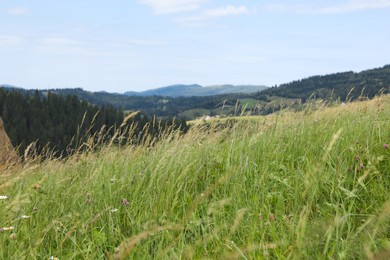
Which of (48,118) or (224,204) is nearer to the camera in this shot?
(224,204)

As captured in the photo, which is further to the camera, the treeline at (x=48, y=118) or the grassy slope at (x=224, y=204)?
the treeline at (x=48, y=118)

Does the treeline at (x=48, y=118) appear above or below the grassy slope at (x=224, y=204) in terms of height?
below

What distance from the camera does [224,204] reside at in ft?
13.5

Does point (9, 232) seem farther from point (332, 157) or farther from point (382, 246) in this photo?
point (332, 157)

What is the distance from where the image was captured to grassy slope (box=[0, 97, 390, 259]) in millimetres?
3199

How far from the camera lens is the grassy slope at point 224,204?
320 centimetres

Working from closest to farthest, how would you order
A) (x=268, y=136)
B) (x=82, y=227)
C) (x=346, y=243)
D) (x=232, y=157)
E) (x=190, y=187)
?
(x=346, y=243)
(x=82, y=227)
(x=190, y=187)
(x=232, y=157)
(x=268, y=136)

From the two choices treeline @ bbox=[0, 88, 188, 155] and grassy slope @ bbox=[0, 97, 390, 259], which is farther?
treeline @ bbox=[0, 88, 188, 155]

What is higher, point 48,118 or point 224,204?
point 224,204

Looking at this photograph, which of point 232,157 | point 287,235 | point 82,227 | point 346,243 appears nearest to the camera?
point 346,243

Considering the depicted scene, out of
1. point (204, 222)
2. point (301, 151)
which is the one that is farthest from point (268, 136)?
point (204, 222)

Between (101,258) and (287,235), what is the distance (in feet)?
5.07

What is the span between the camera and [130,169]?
5.38 meters

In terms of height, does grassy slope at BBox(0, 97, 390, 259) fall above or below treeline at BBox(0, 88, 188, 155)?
above
